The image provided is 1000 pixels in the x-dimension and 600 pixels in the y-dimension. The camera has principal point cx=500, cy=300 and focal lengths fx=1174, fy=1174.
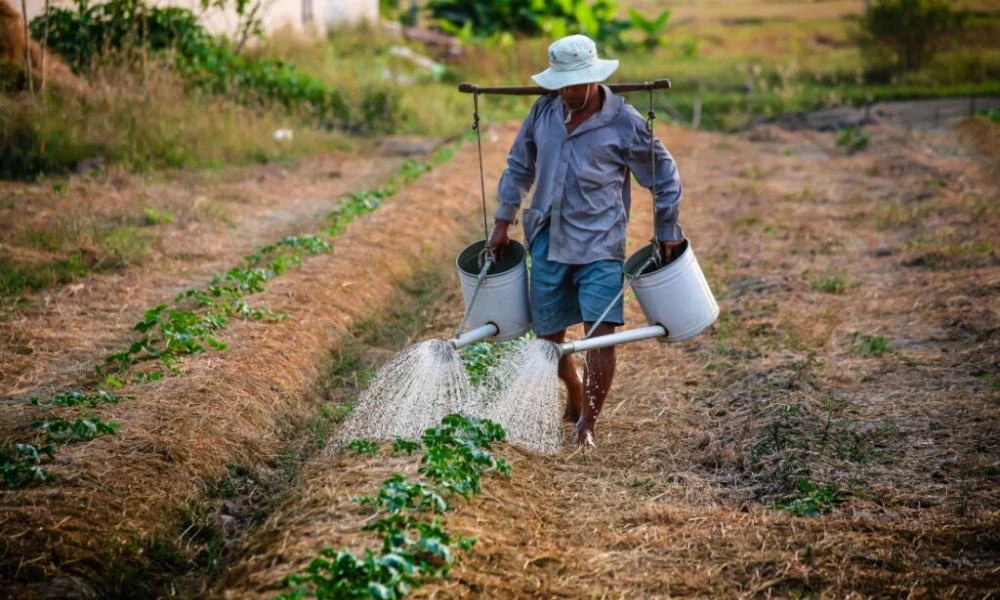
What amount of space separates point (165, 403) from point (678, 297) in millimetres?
2401

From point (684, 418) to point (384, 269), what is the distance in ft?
11.7

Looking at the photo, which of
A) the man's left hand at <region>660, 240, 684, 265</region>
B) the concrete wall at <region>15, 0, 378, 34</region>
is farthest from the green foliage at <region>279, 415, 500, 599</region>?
the concrete wall at <region>15, 0, 378, 34</region>

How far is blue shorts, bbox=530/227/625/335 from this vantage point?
5.14m

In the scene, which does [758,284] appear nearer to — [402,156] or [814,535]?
[814,535]

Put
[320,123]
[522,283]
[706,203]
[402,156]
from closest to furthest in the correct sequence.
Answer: [522,283] → [706,203] → [402,156] → [320,123]

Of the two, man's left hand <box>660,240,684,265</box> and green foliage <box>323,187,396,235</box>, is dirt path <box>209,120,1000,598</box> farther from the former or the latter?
green foliage <box>323,187,396,235</box>

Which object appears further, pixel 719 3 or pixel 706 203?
pixel 719 3

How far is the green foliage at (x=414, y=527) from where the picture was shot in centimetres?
355

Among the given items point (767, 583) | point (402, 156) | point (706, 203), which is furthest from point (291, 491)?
point (402, 156)

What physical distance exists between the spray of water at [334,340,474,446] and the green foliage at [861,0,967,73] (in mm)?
22070

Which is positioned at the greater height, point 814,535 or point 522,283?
point 522,283

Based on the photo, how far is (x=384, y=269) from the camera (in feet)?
28.9

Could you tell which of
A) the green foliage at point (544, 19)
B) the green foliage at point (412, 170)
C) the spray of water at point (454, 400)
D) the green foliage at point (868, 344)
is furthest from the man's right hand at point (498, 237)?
the green foliage at point (544, 19)

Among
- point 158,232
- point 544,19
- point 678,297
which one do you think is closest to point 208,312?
point 158,232
